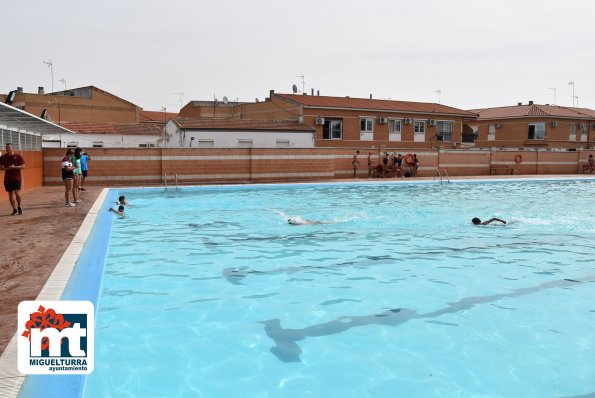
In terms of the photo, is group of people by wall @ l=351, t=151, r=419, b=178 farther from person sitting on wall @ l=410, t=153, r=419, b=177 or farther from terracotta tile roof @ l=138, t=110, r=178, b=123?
terracotta tile roof @ l=138, t=110, r=178, b=123

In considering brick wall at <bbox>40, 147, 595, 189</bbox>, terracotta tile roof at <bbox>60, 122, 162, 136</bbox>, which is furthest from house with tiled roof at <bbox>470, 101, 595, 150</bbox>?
terracotta tile roof at <bbox>60, 122, 162, 136</bbox>

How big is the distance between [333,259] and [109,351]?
199 inches

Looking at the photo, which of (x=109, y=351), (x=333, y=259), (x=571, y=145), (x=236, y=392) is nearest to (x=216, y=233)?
(x=333, y=259)

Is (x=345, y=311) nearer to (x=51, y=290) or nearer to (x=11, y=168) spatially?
(x=51, y=290)

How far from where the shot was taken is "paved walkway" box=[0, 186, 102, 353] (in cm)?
536

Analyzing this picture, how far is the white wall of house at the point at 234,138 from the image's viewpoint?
108 ft

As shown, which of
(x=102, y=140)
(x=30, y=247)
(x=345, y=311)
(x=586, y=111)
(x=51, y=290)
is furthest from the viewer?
(x=586, y=111)

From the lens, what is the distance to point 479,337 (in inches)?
232

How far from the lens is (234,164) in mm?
26422

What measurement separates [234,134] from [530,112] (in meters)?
31.2

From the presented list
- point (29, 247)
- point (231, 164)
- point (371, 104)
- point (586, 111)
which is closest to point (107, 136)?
point (231, 164)

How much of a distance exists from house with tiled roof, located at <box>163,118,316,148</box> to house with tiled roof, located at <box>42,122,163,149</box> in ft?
18.7

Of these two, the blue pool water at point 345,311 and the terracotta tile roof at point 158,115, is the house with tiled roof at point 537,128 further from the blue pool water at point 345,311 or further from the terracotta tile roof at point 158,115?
the blue pool water at point 345,311

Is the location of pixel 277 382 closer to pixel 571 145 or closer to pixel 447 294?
pixel 447 294
